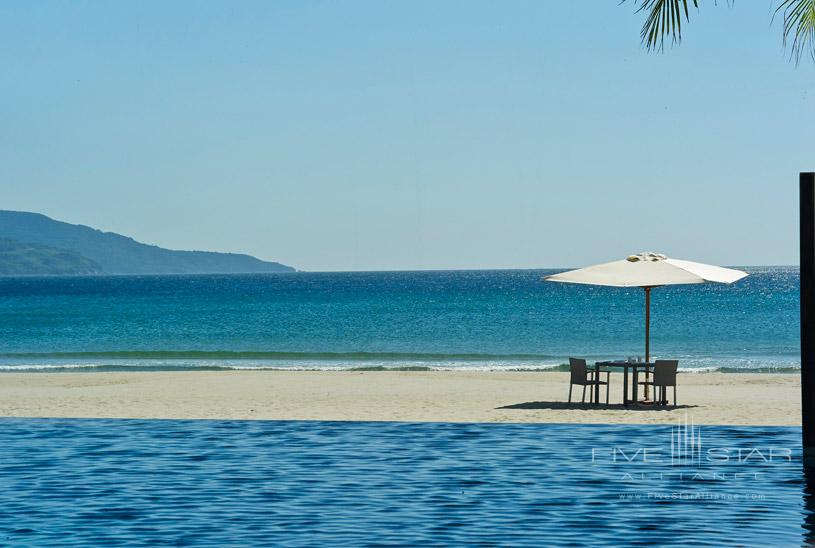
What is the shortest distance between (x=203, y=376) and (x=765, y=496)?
20.5m

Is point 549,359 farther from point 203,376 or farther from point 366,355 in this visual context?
point 203,376

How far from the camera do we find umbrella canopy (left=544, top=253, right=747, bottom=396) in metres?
17.9

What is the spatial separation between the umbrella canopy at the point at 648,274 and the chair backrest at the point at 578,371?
3.34 ft

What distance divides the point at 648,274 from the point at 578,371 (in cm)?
195

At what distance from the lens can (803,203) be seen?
1164 centimetres

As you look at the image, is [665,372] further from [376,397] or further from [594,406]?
[376,397]

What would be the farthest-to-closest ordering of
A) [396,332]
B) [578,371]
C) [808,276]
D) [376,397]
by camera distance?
1. [396,332]
2. [376,397]
3. [578,371]
4. [808,276]

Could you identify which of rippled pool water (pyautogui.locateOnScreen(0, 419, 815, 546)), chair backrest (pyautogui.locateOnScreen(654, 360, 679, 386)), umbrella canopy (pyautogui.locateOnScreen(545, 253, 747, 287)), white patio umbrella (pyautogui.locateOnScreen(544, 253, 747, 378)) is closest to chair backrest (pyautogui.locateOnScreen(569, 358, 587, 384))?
→ white patio umbrella (pyautogui.locateOnScreen(544, 253, 747, 378))

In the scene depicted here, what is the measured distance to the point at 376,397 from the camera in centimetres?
2259

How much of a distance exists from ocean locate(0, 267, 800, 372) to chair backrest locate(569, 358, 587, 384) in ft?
49.4

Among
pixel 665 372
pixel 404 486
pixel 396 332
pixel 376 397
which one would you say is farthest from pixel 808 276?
pixel 396 332

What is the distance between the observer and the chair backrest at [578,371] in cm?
1867

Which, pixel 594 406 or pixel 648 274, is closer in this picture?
pixel 648 274

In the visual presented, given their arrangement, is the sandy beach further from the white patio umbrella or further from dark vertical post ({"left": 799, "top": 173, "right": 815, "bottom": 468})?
dark vertical post ({"left": 799, "top": 173, "right": 815, "bottom": 468})
